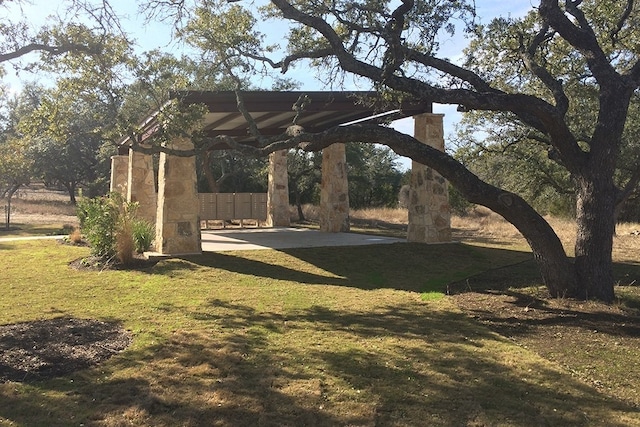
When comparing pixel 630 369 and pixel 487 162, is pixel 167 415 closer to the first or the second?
pixel 630 369

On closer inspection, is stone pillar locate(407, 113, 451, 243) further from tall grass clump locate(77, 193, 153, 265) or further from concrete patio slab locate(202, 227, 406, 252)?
tall grass clump locate(77, 193, 153, 265)

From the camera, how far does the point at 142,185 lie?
15555 millimetres

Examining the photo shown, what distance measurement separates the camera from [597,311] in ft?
21.2

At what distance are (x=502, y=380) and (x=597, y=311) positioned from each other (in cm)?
299

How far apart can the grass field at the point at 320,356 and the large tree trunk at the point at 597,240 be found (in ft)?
1.27

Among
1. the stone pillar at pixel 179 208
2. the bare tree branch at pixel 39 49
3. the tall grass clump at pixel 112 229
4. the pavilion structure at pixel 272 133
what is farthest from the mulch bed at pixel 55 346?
the stone pillar at pixel 179 208

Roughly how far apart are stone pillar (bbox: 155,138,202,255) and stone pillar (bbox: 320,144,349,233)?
5.98m

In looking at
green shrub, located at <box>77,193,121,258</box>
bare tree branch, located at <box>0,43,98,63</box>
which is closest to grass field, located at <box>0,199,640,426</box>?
green shrub, located at <box>77,193,121,258</box>

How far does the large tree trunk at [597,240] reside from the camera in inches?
274

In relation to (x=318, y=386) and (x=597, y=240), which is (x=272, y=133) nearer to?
(x=597, y=240)

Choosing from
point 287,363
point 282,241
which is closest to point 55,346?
point 287,363

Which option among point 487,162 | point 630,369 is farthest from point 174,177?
point 487,162

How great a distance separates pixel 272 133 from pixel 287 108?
530cm

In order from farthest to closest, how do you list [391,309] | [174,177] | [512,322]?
[174,177] → [391,309] → [512,322]
